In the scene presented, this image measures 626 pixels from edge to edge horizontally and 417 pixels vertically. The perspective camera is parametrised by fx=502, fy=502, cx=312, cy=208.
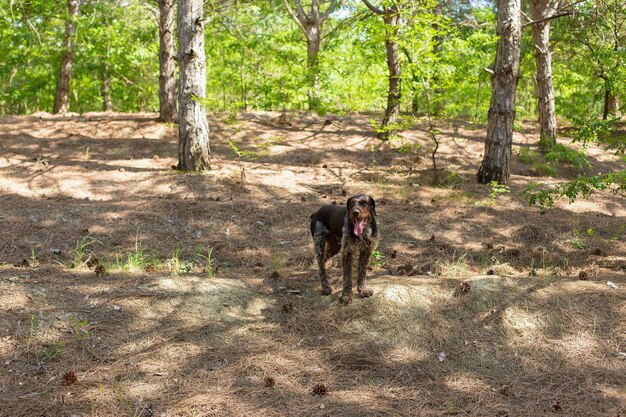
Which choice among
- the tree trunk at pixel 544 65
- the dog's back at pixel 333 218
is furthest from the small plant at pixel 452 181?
the dog's back at pixel 333 218

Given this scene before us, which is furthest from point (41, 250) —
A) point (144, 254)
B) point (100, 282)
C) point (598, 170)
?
point (598, 170)

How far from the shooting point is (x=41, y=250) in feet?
26.0

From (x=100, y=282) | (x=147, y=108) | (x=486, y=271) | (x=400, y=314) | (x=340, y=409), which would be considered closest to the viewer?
(x=340, y=409)

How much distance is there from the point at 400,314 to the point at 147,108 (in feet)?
86.4

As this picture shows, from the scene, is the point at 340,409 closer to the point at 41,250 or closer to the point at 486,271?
the point at 486,271

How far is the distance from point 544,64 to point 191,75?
34.9ft

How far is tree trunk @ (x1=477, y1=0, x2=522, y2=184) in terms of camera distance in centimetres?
1118

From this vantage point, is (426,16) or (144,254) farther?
(426,16)

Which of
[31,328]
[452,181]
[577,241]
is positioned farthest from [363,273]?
[452,181]

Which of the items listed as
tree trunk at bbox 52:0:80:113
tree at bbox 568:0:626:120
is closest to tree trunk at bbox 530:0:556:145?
tree at bbox 568:0:626:120

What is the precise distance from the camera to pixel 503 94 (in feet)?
37.7

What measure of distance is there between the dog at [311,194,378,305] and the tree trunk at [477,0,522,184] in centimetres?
665

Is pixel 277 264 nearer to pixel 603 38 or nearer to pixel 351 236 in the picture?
pixel 351 236

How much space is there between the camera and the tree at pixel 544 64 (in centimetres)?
1502
